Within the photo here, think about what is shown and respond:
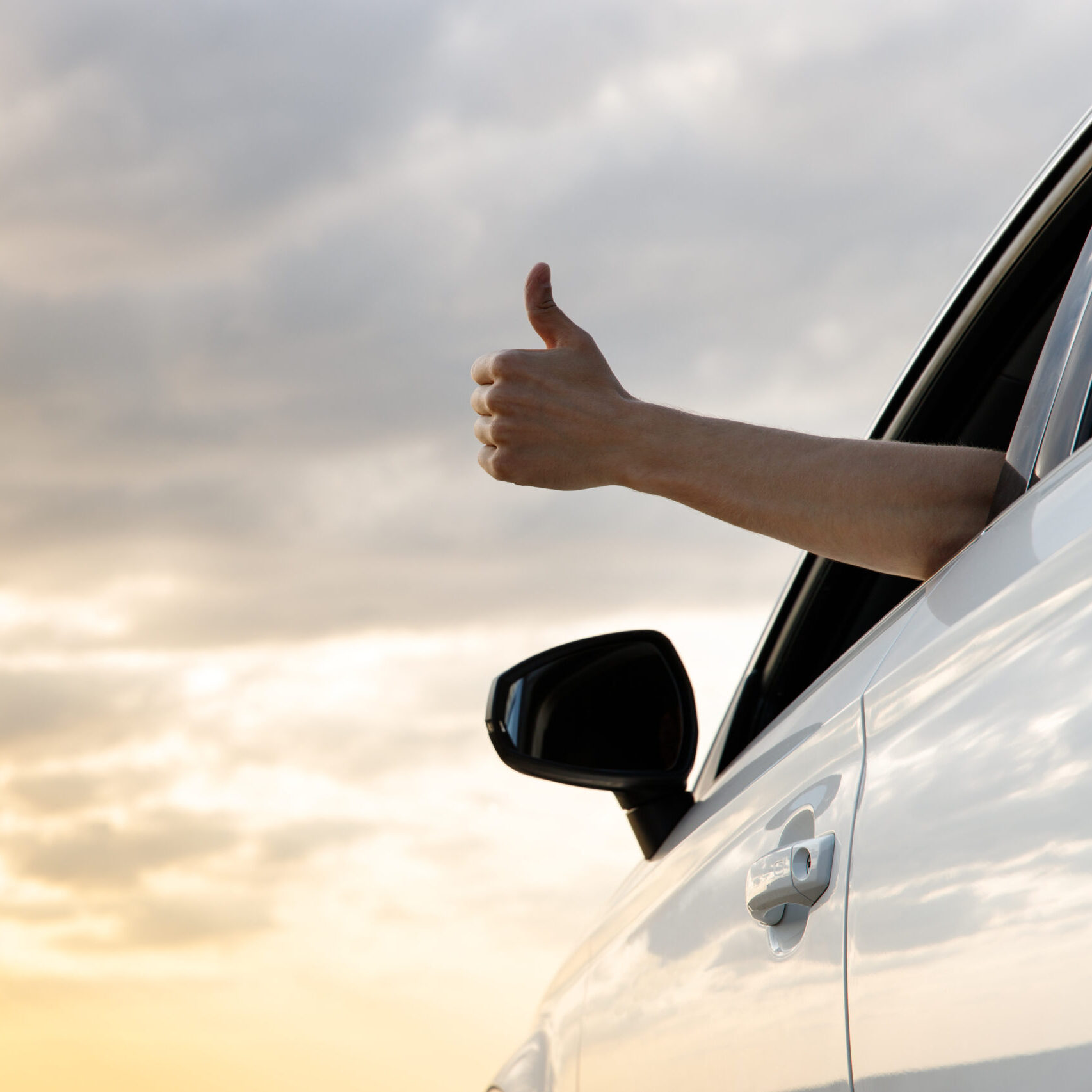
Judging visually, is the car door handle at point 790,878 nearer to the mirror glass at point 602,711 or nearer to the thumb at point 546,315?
the mirror glass at point 602,711

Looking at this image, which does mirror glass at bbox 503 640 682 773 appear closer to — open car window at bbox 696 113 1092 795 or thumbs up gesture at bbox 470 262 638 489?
open car window at bbox 696 113 1092 795

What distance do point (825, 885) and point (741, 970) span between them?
21 cm

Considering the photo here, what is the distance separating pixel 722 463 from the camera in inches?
70.2

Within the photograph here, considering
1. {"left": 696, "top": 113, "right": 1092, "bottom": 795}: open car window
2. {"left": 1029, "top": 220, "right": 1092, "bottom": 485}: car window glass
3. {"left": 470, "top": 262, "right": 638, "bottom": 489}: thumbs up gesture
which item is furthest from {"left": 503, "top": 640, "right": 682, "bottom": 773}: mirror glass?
{"left": 1029, "top": 220, "right": 1092, "bottom": 485}: car window glass

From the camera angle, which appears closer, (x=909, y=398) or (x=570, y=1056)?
(x=570, y=1056)

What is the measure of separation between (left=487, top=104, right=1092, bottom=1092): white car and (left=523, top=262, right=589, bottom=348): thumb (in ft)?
1.79

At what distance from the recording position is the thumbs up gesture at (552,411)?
189 centimetres

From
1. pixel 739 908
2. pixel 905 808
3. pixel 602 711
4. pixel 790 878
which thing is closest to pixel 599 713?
pixel 602 711

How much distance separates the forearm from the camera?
1641mm

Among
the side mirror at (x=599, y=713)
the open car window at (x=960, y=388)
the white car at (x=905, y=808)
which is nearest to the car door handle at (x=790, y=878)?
the white car at (x=905, y=808)

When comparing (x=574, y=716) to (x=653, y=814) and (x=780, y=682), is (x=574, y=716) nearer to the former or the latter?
(x=653, y=814)

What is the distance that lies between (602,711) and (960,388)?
850mm

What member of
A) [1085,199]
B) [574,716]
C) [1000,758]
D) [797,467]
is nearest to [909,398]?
[1085,199]

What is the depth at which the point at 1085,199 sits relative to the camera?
190 cm
